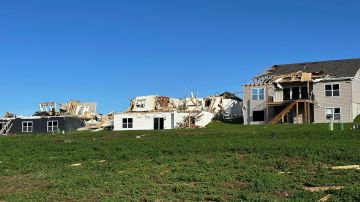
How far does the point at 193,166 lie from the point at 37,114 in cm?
5454

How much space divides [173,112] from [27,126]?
68.4 ft

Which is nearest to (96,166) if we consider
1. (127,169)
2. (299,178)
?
(127,169)

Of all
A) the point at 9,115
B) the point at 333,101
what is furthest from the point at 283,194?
the point at 9,115

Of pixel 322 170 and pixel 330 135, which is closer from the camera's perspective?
pixel 322 170

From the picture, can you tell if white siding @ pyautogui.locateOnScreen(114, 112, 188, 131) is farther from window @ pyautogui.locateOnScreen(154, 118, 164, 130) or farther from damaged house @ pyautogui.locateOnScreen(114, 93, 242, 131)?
window @ pyautogui.locateOnScreen(154, 118, 164, 130)

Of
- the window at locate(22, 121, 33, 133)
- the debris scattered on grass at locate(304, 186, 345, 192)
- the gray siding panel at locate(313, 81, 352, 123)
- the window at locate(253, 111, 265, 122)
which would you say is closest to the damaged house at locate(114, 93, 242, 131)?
the window at locate(253, 111, 265, 122)

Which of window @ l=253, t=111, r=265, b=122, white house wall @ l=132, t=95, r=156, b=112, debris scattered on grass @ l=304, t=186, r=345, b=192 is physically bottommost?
debris scattered on grass @ l=304, t=186, r=345, b=192

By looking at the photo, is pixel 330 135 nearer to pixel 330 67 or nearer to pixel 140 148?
pixel 140 148

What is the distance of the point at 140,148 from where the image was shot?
25484 mm

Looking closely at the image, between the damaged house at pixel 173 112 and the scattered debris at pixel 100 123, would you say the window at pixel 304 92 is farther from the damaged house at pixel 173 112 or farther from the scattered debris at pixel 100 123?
the scattered debris at pixel 100 123

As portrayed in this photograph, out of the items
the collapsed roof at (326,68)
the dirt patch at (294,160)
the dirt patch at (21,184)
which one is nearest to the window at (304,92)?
the collapsed roof at (326,68)

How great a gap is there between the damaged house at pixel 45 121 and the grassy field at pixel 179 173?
40175mm

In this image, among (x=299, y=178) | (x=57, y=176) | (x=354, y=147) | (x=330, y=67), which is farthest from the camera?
(x=330, y=67)

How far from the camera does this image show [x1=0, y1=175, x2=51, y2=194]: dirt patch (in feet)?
54.7
